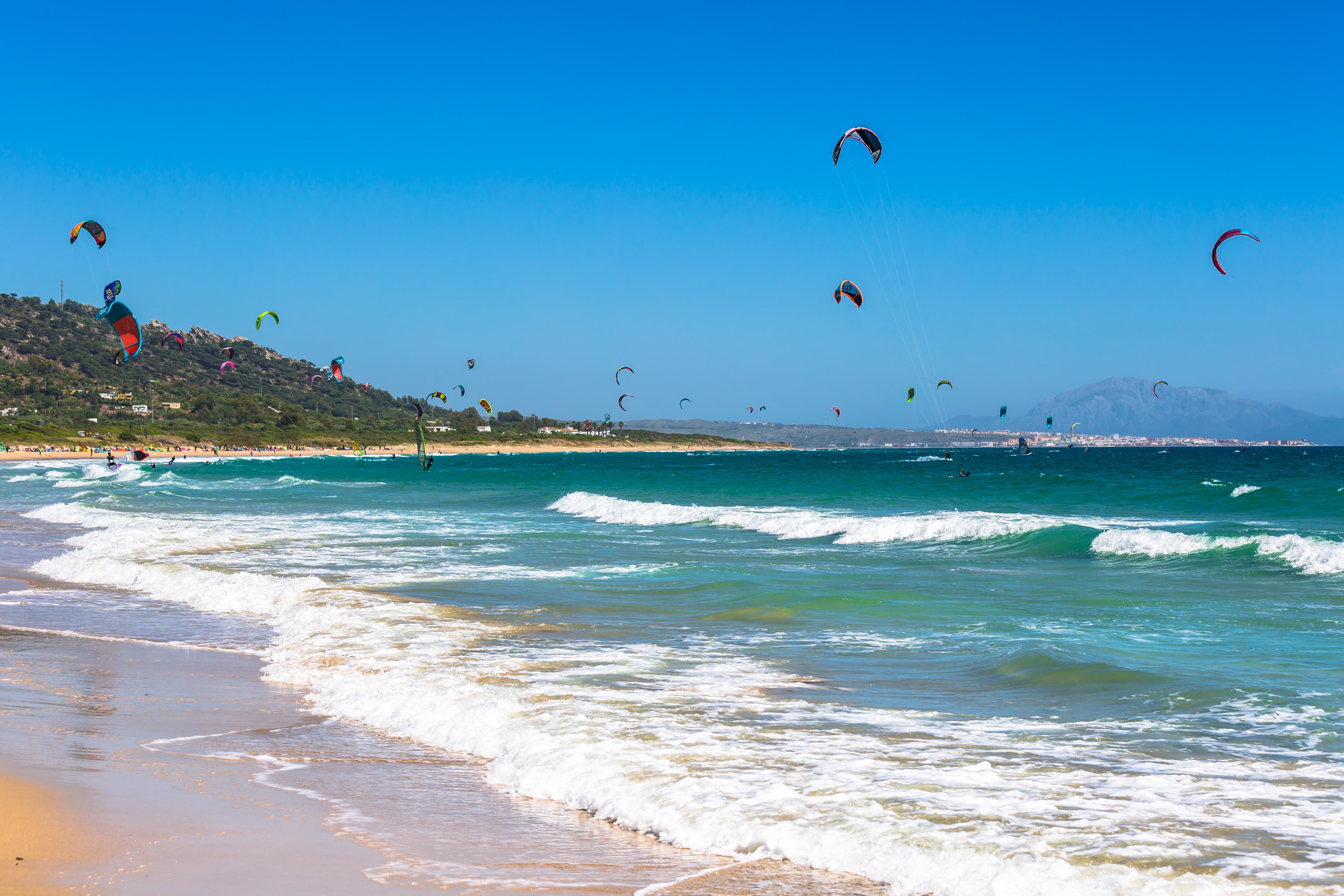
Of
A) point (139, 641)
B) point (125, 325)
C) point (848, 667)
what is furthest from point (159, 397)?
point (848, 667)

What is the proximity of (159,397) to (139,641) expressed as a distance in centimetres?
13737

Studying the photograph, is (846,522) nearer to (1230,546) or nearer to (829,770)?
(1230,546)

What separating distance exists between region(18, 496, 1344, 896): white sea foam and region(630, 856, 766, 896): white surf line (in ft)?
0.19

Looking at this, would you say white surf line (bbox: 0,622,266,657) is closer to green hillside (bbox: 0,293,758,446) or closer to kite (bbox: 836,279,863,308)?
kite (bbox: 836,279,863,308)

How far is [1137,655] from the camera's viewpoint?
9820 millimetres

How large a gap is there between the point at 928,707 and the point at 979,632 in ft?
12.0

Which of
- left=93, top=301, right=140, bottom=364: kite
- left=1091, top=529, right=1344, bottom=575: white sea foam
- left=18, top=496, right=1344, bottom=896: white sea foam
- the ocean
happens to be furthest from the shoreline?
left=18, top=496, right=1344, bottom=896: white sea foam

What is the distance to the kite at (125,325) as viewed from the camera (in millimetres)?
24438

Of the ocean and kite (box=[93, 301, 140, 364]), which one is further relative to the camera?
kite (box=[93, 301, 140, 364])

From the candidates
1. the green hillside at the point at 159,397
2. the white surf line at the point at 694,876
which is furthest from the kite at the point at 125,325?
the green hillside at the point at 159,397

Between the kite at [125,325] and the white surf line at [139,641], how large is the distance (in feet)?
46.5

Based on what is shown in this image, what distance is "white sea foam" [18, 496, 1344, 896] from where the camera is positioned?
4.86 metres

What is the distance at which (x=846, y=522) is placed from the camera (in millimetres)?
25734

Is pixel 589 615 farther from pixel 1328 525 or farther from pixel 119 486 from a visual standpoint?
pixel 119 486
